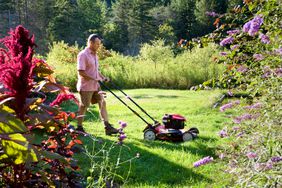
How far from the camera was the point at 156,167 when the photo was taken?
15.7 ft

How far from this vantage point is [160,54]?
73.4 ft

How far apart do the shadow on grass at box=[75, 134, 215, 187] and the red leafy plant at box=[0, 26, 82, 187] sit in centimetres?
158

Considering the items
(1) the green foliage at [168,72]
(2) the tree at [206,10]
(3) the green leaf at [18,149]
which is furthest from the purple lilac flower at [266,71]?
(2) the tree at [206,10]

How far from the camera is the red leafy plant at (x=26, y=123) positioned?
1582 mm

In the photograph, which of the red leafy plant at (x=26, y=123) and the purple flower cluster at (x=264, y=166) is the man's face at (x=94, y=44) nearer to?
the red leafy plant at (x=26, y=123)

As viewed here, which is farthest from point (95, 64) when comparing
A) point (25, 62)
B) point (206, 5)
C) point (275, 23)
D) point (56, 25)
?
point (206, 5)

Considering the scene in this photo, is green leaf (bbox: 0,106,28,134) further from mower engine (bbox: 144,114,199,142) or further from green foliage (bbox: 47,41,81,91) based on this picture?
green foliage (bbox: 47,41,81,91)

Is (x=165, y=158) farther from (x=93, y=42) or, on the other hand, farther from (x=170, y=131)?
(x=93, y=42)

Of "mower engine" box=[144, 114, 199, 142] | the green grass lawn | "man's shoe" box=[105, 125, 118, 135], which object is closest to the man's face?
"man's shoe" box=[105, 125, 118, 135]

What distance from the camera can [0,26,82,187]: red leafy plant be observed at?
158 centimetres

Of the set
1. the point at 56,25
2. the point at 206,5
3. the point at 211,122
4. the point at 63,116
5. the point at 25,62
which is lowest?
the point at 211,122

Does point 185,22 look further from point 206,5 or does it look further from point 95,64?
point 95,64

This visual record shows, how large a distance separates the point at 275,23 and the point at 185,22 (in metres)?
55.8

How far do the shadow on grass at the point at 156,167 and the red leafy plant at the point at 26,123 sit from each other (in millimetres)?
1579
